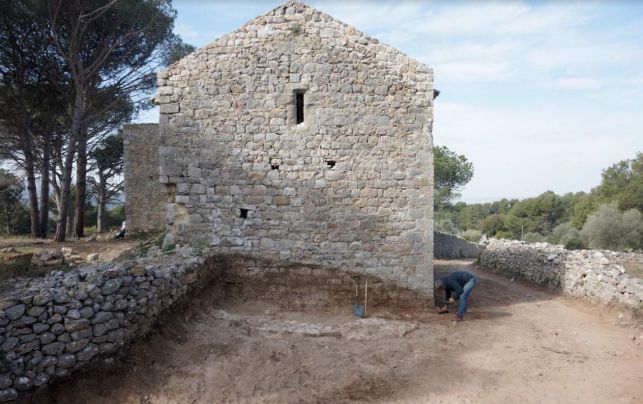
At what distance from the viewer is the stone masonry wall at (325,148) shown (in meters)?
8.12

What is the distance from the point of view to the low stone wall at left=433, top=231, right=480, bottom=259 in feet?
66.9

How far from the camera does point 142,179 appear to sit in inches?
626

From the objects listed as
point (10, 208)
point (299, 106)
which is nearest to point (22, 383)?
point (299, 106)

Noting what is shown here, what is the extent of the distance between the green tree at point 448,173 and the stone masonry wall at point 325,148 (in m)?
27.4

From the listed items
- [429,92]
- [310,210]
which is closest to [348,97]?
[429,92]

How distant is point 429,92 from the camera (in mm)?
8117

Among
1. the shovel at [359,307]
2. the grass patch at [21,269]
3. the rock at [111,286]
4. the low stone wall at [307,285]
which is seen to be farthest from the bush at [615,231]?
the grass patch at [21,269]

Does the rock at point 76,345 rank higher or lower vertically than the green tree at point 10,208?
lower

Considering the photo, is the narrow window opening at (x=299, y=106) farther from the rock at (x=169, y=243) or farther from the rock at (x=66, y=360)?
the rock at (x=66, y=360)

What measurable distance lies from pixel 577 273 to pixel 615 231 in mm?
19311

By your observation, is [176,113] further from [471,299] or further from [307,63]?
[471,299]

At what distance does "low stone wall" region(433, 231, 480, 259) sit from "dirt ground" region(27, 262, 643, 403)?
12177 millimetres

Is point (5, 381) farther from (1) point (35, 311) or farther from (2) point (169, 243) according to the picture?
(2) point (169, 243)

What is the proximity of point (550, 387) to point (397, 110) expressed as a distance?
5393 millimetres
